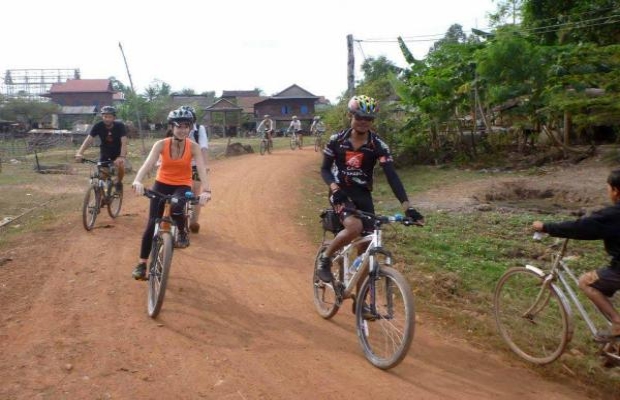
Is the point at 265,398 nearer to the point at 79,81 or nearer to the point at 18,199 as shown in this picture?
the point at 18,199

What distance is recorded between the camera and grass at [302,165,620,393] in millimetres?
4961

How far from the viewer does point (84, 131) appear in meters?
46.7

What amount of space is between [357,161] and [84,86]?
84.2 metres

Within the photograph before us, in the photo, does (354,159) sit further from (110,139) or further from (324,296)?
(110,139)

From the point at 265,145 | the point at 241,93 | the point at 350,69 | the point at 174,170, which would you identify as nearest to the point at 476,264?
the point at 174,170

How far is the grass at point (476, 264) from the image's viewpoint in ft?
16.3

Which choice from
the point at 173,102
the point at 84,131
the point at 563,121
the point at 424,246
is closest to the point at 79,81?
the point at 173,102

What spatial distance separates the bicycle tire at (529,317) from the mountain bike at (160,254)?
314 centimetres

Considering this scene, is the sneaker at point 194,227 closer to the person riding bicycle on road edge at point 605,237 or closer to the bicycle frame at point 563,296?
the bicycle frame at point 563,296

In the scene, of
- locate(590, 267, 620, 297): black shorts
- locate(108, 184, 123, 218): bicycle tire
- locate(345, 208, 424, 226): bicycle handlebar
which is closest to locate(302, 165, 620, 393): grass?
locate(590, 267, 620, 297): black shorts

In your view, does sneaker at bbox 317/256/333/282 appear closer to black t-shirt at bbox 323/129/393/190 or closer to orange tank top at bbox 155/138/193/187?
black t-shirt at bbox 323/129/393/190

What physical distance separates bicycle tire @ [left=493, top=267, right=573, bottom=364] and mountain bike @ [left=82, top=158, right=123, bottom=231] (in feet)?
22.3

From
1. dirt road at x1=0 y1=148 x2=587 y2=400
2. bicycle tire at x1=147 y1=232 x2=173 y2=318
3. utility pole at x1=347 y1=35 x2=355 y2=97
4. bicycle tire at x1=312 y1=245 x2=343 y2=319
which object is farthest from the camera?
utility pole at x1=347 y1=35 x2=355 y2=97

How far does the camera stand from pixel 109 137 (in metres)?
9.51
